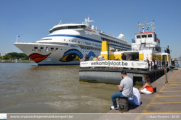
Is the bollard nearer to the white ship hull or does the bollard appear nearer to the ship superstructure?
the ship superstructure

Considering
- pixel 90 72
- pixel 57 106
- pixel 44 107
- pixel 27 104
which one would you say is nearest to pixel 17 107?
pixel 27 104

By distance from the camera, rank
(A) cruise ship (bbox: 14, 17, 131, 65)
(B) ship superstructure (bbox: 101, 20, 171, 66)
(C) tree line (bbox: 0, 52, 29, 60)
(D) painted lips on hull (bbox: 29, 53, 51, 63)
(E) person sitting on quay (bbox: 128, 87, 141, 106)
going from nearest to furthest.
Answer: (E) person sitting on quay (bbox: 128, 87, 141, 106)
(B) ship superstructure (bbox: 101, 20, 171, 66)
(A) cruise ship (bbox: 14, 17, 131, 65)
(D) painted lips on hull (bbox: 29, 53, 51, 63)
(C) tree line (bbox: 0, 52, 29, 60)

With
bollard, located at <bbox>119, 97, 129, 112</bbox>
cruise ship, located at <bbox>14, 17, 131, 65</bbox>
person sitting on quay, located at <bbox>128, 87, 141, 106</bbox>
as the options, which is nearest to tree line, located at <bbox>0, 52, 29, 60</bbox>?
cruise ship, located at <bbox>14, 17, 131, 65</bbox>

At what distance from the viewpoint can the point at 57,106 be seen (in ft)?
18.8

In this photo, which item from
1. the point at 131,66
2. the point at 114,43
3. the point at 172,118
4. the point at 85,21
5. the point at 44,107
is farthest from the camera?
the point at 114,43

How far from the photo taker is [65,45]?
1356 inches

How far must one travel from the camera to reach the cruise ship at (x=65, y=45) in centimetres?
3156

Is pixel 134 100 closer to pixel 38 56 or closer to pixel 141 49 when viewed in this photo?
pixel 141 49

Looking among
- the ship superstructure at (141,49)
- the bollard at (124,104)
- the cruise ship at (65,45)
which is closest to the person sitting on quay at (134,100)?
the bollard at (124,104)

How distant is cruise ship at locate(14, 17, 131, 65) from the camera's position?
31562mm

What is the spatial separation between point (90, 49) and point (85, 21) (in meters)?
11.3

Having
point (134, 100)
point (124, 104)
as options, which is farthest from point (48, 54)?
point (124, 104)

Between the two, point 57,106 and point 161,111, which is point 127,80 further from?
point 57,106

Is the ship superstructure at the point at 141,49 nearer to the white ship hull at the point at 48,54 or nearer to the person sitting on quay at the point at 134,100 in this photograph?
the person sitting on quay at the point at 134,100
